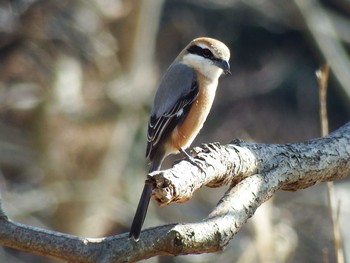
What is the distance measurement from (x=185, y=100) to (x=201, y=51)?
363 millimetres

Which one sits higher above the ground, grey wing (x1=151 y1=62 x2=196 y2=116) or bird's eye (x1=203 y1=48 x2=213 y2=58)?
bird's eye (x1=203 y1=48 x2=213 y2=58)

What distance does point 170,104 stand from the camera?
4816 mm

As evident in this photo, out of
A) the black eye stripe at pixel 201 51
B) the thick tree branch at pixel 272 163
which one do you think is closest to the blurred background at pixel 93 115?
the black eye stripe at pixel 201 51

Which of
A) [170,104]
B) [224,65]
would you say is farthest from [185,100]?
[224,65]

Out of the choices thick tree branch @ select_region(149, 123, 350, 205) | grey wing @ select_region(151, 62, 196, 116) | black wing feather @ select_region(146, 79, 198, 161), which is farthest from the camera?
grey wing @ select_region(151, 62, 196, 116)

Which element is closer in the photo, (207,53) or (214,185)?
(214,185)

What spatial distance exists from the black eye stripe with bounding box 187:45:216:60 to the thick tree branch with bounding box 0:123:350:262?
150 centimetres

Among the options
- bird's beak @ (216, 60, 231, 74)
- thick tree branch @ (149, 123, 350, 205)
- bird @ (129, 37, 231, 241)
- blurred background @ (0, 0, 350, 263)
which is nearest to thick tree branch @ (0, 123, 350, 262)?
thick tree branch @ (149, 123, 350, 205)

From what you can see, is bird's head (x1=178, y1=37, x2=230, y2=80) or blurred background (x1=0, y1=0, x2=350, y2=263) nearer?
bird's head (x1=178, y1=37, x2=230, y2=80)

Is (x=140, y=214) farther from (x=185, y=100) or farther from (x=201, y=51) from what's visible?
(x=201, y=51)

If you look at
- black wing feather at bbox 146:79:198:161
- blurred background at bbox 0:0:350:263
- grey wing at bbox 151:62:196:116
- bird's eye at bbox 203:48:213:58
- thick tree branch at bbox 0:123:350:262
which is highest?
blurred background at bbox 0:0:350:263

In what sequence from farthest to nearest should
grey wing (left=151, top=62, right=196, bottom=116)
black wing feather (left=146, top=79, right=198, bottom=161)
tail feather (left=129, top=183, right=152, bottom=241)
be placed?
1. grey wing (left=151, top=62, right=196, bottom=116)
2. black wing feather (left=146, top=79, right=198, bottom=161)
3. tail feather (left=129, top=183, right=152, bottom=241)

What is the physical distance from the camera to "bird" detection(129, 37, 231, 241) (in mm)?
4664

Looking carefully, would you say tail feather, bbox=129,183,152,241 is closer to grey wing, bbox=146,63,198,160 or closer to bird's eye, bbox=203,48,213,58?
grey wing, bbox=146,63,198,160
